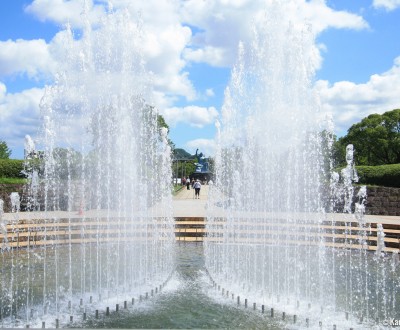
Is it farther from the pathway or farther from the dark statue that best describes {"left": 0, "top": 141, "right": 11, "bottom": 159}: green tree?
the pathway

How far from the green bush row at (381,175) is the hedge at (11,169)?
18.7 metres

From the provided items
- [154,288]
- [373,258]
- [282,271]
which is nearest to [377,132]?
[373,258]

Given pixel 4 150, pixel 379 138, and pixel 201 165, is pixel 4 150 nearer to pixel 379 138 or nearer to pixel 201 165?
pixel 201 165

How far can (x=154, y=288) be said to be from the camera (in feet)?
28.7

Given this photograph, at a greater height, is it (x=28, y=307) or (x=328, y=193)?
(x=328, y=193)

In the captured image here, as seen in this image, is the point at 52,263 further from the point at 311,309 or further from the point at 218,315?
the point at 311,309

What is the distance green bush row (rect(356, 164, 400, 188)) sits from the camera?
21.7 meters

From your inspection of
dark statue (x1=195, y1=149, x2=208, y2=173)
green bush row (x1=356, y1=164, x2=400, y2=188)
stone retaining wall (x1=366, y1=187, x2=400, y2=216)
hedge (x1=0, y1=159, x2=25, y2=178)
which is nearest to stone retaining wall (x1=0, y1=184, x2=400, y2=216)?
stone retaining wall (x1=366, y1=187, x2=400, y2=216)

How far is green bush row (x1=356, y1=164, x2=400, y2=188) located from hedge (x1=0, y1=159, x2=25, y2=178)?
1870cm

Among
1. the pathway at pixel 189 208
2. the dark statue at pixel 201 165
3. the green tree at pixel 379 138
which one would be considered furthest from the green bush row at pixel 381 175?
the dark statue at pixel 201 165

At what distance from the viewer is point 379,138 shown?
4275cm

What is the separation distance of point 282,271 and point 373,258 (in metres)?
3.79

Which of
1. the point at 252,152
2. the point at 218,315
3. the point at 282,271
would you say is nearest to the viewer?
the point at 218,315

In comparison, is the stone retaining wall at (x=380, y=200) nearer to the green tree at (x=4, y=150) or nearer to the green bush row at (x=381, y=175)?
the green bush row at (x=381, y=175)
